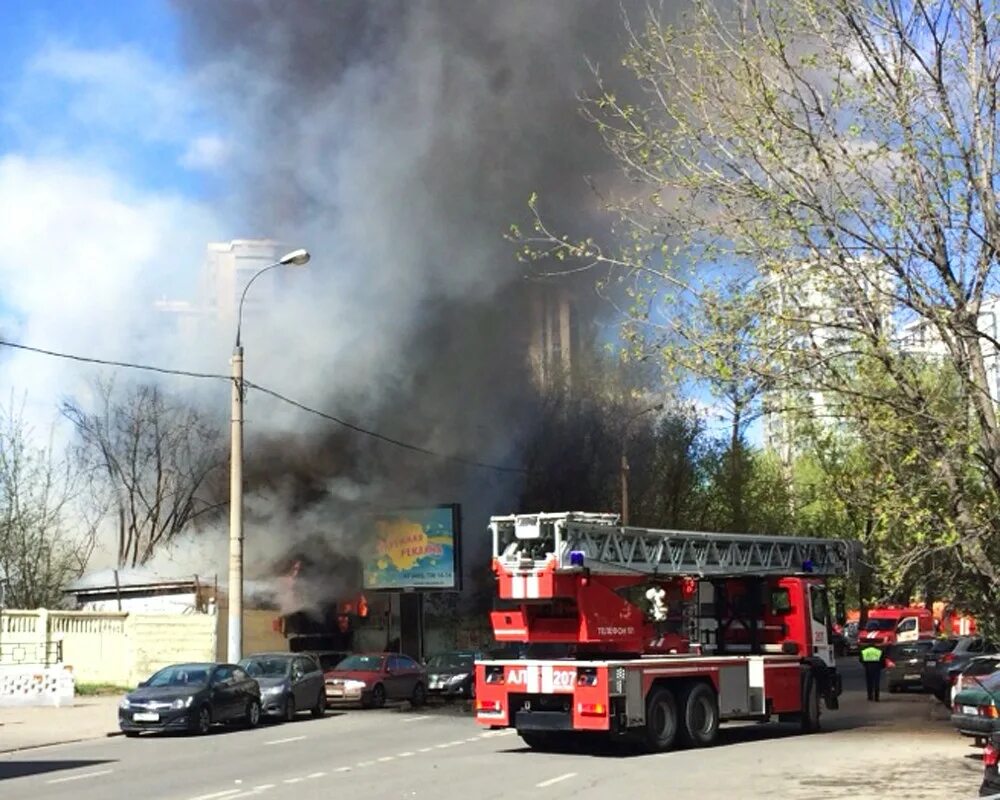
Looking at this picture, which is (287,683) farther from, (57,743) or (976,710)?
(976,710)

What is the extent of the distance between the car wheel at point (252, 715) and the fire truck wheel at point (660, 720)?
26.2 feet

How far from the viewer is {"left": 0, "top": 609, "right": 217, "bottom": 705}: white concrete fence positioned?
2841 centimetres

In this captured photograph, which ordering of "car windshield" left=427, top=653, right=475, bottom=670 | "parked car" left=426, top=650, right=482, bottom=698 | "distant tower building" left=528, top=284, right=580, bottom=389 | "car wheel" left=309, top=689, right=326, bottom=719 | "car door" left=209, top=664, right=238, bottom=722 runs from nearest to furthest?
1. "car door" left=209, top=664, right=238, bottom=722
2. "car wheel" left=309, top=689, right=326, bottom=719
3. "parked car" left=426, top=650, right=482, bottom=698
4. "car windshield" left=427, top=653, right=475, bottom=670
5. "distant tower building" left=528, top=284, right=580, bottom=389

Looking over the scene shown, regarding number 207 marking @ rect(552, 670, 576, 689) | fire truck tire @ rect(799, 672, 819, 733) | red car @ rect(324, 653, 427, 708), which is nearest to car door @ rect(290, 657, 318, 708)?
red car @ rect(324, 653, 427, 708)

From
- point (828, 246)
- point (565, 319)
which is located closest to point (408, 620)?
point (565, 319)

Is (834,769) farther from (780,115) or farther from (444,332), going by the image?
(444,332)

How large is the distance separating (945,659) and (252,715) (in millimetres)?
16062

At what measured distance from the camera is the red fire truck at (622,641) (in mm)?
16078

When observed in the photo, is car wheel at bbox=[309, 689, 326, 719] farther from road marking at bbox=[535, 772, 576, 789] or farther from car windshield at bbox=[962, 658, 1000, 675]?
car windshield at bbox=[962, 658, 1000, 675]

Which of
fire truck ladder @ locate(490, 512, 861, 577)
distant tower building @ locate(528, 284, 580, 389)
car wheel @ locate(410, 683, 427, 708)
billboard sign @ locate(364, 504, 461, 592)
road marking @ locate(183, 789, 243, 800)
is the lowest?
car wheel @ locate(410, 683, 427, 708)

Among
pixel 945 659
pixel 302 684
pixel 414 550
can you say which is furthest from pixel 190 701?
pixel 414 550

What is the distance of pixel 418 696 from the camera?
94.1ft

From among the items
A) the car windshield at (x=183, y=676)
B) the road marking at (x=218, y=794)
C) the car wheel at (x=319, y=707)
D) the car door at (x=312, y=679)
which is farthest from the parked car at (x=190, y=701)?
the road marking at (x=218, y=794)

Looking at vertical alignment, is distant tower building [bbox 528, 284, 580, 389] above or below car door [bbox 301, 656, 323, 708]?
above
